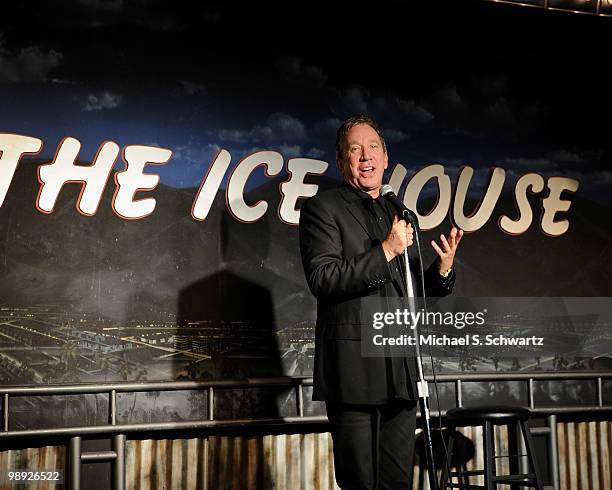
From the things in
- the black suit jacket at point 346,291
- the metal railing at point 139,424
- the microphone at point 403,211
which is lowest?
the metal railing at point 139,424

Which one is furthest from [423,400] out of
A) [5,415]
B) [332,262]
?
[5,415]

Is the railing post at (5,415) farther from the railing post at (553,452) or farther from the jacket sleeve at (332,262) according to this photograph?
the railing post at (553,452)

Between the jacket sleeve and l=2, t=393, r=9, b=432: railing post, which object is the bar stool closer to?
the jacket sleeve

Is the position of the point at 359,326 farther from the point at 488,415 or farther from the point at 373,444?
the point at 488,415

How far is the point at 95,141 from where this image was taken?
3598mm

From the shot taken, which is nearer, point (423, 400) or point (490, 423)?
point (423, 400)

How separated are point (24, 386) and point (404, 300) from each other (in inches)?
77.1

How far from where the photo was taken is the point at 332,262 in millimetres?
2320

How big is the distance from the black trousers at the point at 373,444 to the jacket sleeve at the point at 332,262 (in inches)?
15.6

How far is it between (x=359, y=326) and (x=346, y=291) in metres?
0.15

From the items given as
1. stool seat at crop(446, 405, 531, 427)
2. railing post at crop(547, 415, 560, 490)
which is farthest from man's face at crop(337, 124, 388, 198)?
railing post at crop(547, 415, 560, 490)

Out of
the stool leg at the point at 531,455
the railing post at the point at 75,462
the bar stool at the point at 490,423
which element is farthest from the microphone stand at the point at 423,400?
the railing post at the point at 75,462

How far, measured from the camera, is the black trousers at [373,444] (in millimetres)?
2258

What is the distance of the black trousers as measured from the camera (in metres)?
2.26
